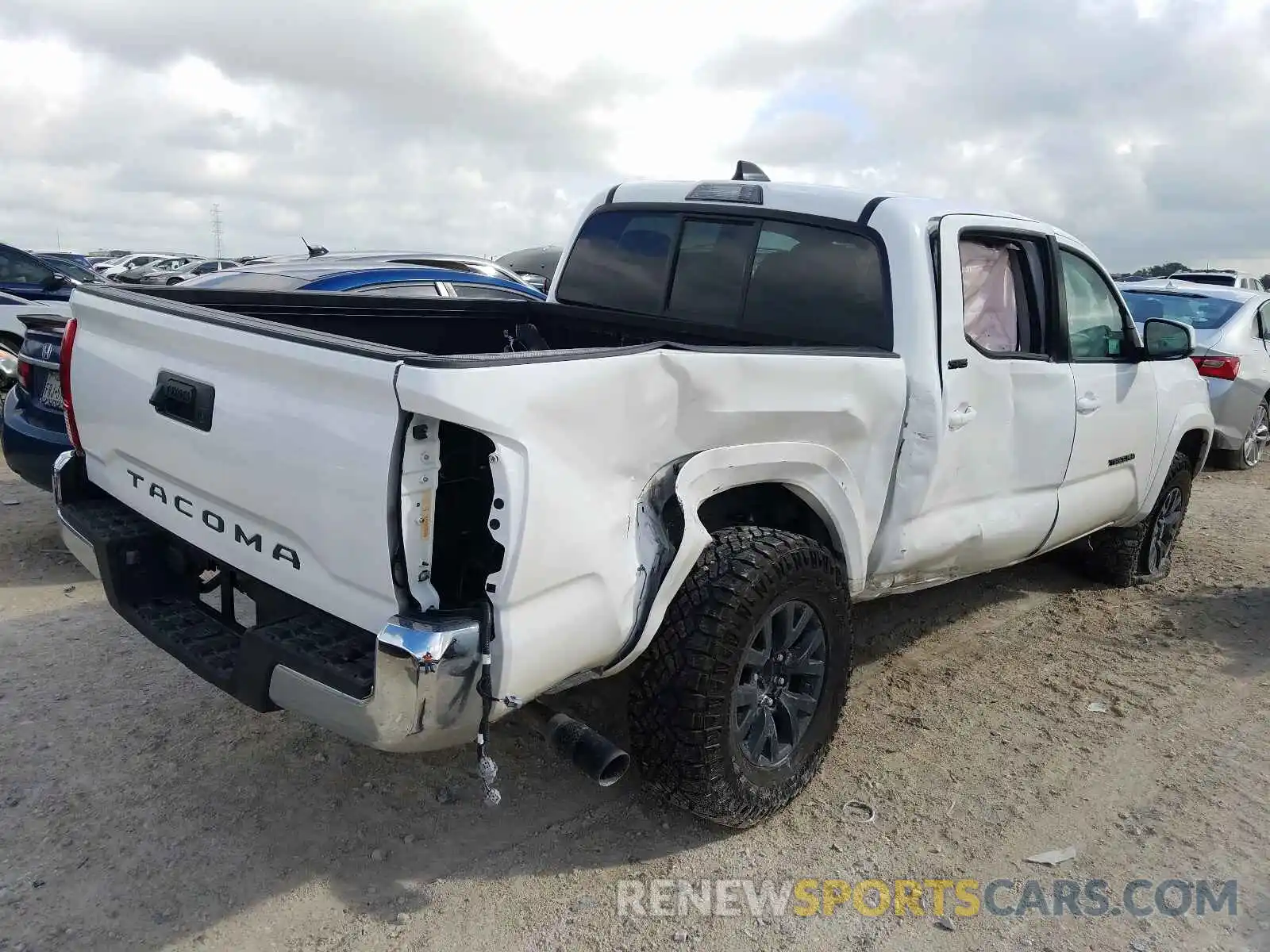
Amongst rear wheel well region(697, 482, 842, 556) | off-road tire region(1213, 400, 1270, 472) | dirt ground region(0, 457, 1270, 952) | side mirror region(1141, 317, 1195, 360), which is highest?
side mirror region(1141, 317, 1195, 360)

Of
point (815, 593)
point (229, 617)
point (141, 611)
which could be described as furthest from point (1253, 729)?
point (141, 611)

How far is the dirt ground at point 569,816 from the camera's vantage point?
2.73 m

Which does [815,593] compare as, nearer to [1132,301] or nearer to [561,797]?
[561,797]

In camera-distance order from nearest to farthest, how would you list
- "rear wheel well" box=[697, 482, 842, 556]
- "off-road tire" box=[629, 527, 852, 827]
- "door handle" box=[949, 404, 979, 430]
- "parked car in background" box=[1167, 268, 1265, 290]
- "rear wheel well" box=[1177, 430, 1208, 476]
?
"off-road tire" box=[629, 527, 852, 827]
"rear wheel well" box=[697, 482, 842, 556]
"door handle" box=[949, 404, 979, 430]
"rear wheel well" box=[1177, 430, 1208, 476]
"parked car in background" box=[1167, 268, 1265, 290]

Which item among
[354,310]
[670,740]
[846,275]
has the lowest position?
[670,740]

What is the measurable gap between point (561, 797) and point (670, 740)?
666 mm

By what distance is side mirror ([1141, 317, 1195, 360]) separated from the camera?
4.72 m

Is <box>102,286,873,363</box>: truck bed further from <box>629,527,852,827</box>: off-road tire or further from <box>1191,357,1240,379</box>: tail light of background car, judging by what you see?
<box>1191,357,1240,379</box>: tail light of background car

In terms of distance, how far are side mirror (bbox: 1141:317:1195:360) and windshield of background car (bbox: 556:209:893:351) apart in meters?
1.89

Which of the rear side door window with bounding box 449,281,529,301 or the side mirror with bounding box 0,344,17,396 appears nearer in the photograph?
the rear side door window with bounding box 449,281,529,301

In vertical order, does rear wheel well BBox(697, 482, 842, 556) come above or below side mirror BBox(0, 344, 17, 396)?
above

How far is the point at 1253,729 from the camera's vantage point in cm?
403
